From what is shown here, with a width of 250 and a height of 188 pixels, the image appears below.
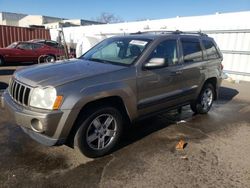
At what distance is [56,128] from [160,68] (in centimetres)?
209

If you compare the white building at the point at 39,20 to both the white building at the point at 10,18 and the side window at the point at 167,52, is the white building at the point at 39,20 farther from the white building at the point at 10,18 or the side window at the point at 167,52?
the side window at the point at 167,52

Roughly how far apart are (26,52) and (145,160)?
13986 mm

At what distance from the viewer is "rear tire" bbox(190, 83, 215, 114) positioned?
6004 millimetres

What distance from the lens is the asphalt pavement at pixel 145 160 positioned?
3.31 metres

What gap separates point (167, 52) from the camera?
15.7ft

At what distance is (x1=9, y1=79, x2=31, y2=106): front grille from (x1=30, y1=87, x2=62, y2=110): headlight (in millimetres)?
135

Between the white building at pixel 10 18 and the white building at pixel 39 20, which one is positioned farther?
the white building at pixel 10 18

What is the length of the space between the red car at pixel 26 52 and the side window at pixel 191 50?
491 inches

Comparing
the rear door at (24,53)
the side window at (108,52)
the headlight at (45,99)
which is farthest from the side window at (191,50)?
the rear door at (24,53)

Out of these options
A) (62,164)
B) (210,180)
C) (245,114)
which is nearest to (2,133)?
(62,164)

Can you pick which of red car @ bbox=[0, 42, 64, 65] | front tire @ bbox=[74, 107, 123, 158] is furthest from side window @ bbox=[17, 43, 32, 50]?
front tire @ bbox=[74, 107, 123, 158]

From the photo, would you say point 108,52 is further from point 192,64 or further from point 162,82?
point 192,64

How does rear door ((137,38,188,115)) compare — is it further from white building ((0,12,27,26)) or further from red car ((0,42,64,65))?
white building ((0,12,27,26))

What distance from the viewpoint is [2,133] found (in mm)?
4715
